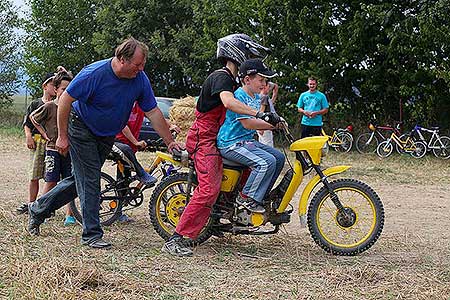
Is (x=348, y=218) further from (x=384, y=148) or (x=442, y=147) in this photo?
(x=384, y=148)

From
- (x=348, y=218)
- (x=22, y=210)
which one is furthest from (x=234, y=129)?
(x=22, y=210)

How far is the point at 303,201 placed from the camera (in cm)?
639

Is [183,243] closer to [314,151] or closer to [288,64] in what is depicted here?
[314,151]

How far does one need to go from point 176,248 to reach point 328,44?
1412 cm

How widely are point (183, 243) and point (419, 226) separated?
3.01 metres

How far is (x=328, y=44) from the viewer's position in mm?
19594

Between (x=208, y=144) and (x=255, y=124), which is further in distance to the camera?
(x=208, y=144)

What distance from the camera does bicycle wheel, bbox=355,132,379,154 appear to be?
2014cm

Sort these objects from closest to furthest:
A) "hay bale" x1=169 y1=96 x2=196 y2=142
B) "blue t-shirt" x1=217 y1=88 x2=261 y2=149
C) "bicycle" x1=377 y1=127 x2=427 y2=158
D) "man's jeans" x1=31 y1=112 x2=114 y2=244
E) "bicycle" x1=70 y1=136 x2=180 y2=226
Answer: "blue t-shirt" x1=217 y1=88 x2=261 y2=149
"man's jeans" x1=31 y1=112 x2=114 y2=244
"bicycle" x1=70 y1=136 x2=180 y2=226
"hay bale" x1=169 y1=96 x2=196 y2=142
"bicycle" x1=377 y1=127 x2=427 y2=158

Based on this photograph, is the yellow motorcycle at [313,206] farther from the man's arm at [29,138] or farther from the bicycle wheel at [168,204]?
the man's arm at [29,138]

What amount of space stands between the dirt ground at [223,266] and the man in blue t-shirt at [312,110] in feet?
19.1

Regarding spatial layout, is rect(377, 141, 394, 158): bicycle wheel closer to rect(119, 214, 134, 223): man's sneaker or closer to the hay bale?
the hay bale

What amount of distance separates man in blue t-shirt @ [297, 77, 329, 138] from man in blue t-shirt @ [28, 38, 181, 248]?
314 inches

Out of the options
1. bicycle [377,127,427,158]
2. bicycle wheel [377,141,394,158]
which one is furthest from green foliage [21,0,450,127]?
bicycle wheel [377,141,394,158]
